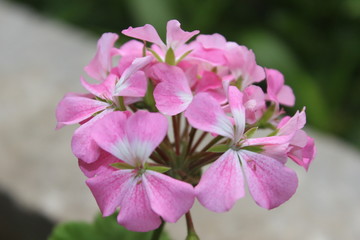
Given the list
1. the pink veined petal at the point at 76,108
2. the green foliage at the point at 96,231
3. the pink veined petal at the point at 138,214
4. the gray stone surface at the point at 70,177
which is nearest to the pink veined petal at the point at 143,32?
the pink veined petal at the point at 76,108

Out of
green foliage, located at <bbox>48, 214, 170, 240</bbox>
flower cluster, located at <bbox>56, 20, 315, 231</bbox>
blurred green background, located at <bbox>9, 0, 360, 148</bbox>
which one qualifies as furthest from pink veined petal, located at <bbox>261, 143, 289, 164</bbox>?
blurred green background, located at <bbox>9, 0, 360, 148</bbox>

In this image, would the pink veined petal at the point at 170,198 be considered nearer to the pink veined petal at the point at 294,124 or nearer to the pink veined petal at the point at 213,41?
the pink veined petal at the point at 294,124

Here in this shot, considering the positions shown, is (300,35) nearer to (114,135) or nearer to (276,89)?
(276,89)

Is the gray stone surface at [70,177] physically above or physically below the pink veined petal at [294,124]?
below

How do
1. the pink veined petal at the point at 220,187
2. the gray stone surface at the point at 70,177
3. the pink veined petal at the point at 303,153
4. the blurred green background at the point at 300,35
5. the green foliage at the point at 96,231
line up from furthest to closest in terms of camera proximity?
the blurred green background at the point at 300,35 < the gray stone surface at the point at 70,177 < the green foliage at the point at 96,231 < the pink veined petal at the point at 303,153 < the pink veined petal at the point at 220,187

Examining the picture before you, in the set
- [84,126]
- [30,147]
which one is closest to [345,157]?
[30,147]

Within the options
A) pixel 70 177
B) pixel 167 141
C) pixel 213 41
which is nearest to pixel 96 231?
pixel 167 141

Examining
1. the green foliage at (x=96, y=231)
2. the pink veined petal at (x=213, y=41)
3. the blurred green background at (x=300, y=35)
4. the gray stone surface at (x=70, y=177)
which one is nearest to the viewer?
the pink veined petal at (x=213, y=41)

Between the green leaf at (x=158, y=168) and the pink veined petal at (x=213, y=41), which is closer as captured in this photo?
the green leaf at (x=158, y=168)
